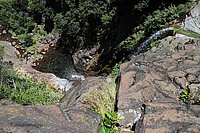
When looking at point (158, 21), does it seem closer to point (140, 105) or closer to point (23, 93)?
point (23, 93)

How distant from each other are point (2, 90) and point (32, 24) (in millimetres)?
22072

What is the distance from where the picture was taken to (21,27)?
36.3 m

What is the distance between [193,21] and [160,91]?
32.4 ft

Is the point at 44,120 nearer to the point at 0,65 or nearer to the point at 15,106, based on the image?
the point at 15,106

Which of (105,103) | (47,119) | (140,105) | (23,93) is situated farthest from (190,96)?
(23,93)

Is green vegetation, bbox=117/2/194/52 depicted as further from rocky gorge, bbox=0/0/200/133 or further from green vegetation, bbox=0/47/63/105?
rocky gorge, bbox=0/0/200/133

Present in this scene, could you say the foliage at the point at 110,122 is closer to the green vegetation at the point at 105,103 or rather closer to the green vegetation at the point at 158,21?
the green vegetation at the point at 105,103

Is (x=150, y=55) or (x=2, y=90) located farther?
(x=2, y=90)

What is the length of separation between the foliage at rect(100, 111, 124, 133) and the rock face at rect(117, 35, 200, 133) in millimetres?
201

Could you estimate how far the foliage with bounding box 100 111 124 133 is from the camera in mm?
6293

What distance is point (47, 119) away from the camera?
5.31 metres

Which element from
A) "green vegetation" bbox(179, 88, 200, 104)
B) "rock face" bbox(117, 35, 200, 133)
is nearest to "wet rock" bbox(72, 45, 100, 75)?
"rock face" bbox(117, 35, 200, 133)

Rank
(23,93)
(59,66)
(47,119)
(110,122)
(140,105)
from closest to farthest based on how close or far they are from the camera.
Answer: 1. (47,119)
2. (110,122)
3. (140,105)
4. (23,93)
5. (59,66)

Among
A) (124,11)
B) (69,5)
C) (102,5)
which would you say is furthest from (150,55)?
(69,5)
